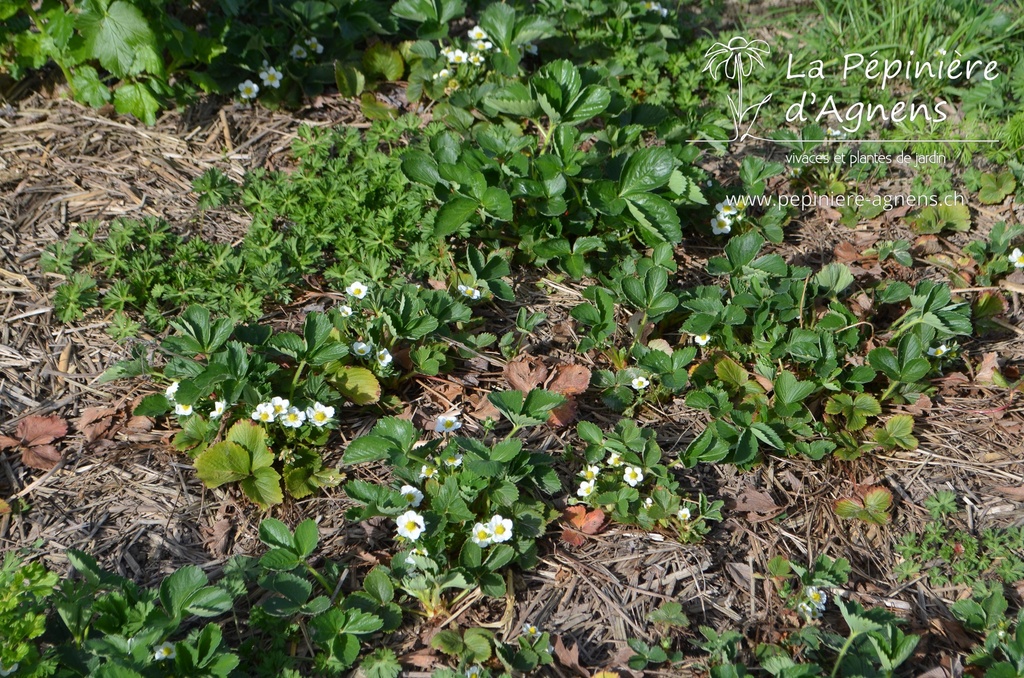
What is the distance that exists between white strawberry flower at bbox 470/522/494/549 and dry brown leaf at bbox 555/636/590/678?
1.01 ft

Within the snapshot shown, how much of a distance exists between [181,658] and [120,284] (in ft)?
4.41

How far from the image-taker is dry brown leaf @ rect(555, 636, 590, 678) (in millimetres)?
2086

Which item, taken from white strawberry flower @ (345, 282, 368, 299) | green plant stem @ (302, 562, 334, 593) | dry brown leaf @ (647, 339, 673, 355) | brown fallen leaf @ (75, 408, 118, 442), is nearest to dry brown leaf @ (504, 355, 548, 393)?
dry brown leaf @ (647, 339, 673, 355)

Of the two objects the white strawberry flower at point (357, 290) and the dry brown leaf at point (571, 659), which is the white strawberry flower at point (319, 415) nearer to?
the white strawberry flower at point (357, 290)

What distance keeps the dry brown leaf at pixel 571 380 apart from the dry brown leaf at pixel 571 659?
80 cm

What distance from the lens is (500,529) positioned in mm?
2213

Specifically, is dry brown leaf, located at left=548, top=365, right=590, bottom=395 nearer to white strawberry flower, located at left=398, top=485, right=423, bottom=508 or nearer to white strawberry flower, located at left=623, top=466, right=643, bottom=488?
white strawberry flower, located at left=623, top=466, right=643, bottom=488

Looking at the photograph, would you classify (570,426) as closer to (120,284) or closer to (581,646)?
(581,646)

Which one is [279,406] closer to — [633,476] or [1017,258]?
[633,476]

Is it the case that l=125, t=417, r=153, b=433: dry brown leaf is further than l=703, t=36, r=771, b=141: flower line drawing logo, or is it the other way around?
l=703, t=36, r=771, b=141: flower line drawing logo

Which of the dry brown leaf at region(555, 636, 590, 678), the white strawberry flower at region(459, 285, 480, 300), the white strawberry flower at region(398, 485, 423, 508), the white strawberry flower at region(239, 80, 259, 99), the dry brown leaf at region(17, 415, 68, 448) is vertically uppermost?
the white strawberry flower at region(239, 80, 259, 99)

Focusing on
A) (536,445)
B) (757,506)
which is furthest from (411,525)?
(757,506)

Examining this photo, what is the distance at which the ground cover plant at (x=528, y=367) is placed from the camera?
2125 mm

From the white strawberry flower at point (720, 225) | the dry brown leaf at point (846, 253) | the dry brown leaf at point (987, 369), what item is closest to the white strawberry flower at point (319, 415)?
the white strawberry flower at point (720, 225)
